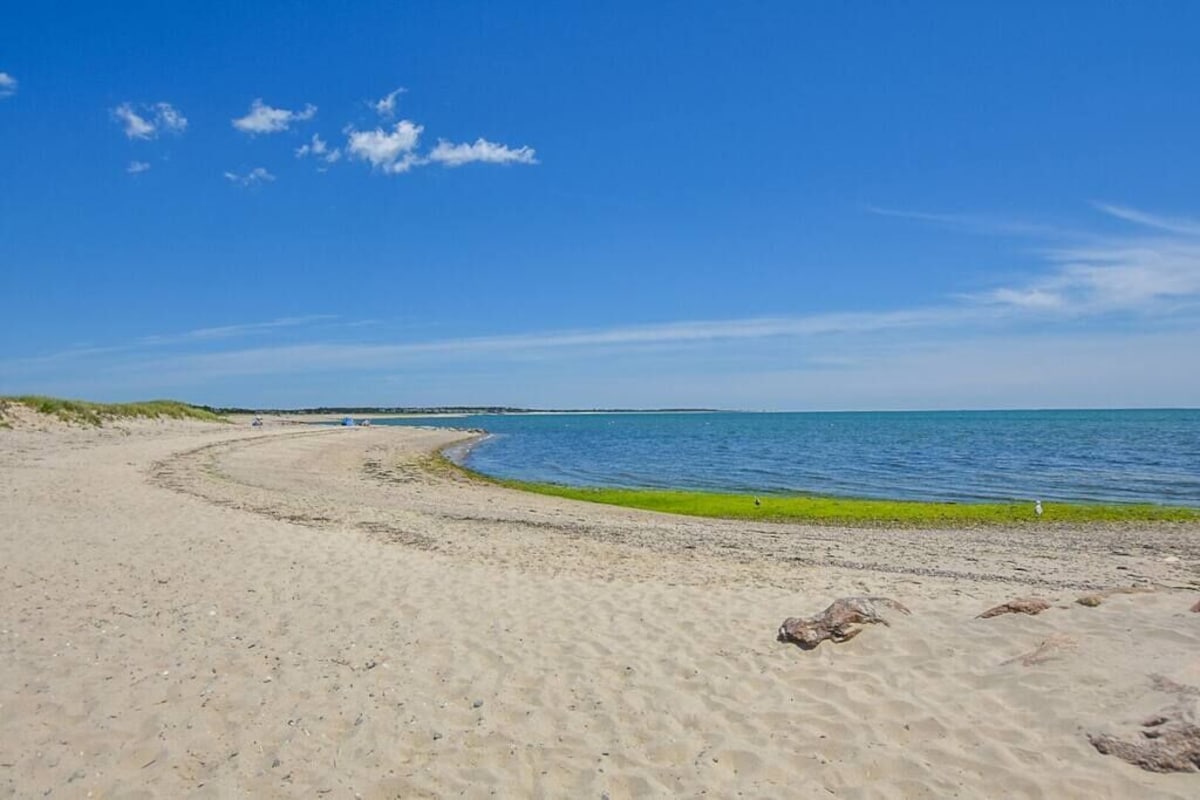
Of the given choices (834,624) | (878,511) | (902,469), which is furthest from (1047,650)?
(902,469)

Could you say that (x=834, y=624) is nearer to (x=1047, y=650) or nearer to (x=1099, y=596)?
(x=1047, y=650)

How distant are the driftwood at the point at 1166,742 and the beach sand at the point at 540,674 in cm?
9

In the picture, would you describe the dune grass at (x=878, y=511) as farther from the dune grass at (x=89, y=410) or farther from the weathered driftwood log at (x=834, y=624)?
the dune grass at (x=89, y=410)

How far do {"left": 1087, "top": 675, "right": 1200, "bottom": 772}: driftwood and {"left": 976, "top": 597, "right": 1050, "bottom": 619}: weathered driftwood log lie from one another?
7.70ft

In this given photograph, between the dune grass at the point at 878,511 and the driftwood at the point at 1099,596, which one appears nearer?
the driftwood at the point at 1099,596

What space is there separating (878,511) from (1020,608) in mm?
15868

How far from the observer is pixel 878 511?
22.9 metres

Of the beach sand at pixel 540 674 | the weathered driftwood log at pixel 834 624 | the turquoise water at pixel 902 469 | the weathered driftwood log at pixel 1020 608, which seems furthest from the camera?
the turquoise water at pixel 902 469

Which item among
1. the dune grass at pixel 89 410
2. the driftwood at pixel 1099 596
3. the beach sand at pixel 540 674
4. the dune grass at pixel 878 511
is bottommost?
the dune grass at pixel 878 511

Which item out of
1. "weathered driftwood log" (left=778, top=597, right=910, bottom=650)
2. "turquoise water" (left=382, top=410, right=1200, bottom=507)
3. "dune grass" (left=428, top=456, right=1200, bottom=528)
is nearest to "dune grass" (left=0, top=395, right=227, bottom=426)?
"turquoise water" (left=382, top=410, right=1200, bottom=507)

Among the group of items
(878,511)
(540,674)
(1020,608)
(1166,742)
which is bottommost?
(878,511)

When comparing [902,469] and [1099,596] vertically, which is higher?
[1099,596]

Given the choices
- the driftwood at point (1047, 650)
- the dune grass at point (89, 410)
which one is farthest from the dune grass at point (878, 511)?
the dune grass at point (89, 410)

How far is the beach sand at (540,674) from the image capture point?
5.07 metres
